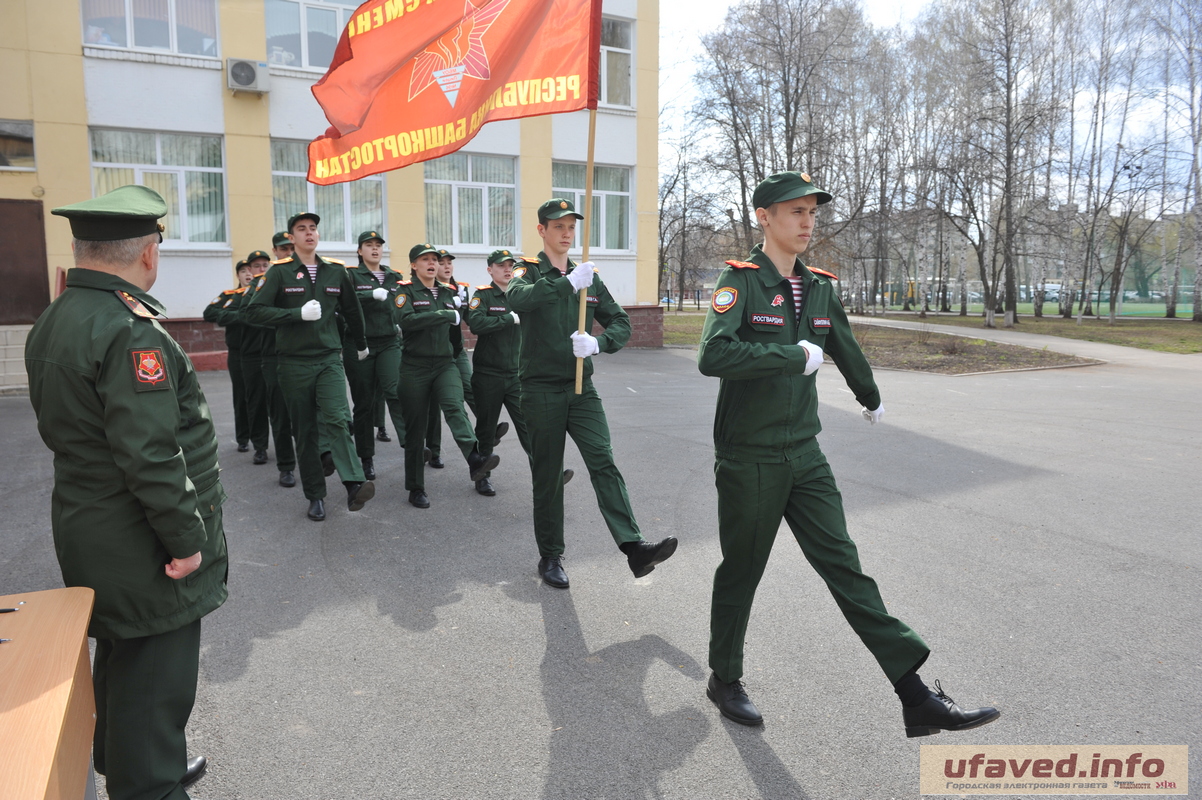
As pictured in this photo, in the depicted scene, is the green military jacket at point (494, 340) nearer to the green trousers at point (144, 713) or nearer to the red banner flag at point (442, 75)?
the red banner flag at point (442, 75)

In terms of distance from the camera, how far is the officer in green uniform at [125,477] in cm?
232

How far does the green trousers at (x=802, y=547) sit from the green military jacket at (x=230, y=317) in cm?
653

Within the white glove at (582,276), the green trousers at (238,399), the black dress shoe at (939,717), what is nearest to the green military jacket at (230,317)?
the green trousers at (238,399)

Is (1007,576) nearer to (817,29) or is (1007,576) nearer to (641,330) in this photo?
(641,330)

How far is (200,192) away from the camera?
1706 centimetres

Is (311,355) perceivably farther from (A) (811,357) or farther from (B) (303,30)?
(B) (303,30)

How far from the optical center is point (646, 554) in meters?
4.64

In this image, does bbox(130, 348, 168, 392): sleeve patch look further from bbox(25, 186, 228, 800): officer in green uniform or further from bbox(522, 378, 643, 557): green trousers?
bbox(522, 378, 643, 557): green trousers

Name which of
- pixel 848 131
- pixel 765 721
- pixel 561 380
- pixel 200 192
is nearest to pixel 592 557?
pixel 561 380

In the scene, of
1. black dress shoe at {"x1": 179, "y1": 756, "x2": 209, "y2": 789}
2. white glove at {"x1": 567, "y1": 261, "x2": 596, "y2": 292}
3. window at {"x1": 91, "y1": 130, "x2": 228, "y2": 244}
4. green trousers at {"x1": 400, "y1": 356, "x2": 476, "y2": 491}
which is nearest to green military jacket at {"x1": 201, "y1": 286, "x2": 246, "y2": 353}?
green trousers at {"x1": 400, "y1": 356, "x2": 476, "y2": 491}

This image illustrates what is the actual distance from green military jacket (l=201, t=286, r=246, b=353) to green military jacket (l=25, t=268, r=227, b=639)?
246 inches

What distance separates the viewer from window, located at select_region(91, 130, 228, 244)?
53.7ft

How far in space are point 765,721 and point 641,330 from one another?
719 inches

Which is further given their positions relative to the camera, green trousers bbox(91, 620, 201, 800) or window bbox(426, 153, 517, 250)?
window bbox(426, 153, 517, 250)
